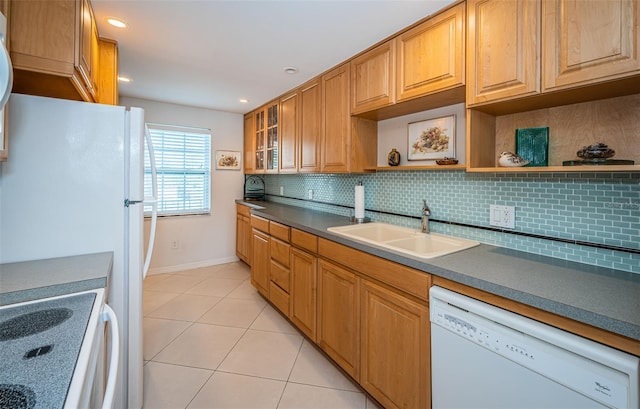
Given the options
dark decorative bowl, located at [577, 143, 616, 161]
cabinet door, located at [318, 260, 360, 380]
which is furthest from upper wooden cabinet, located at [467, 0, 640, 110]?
cabinet door, located at [318, 260, 360, 380]

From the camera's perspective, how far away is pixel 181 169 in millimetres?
4012

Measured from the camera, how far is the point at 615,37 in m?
1.06

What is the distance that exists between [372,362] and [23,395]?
58.8 inches

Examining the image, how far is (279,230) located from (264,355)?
100 cm

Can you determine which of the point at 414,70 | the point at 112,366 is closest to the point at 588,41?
the point at 414,70

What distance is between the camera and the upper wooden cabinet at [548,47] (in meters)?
1.05

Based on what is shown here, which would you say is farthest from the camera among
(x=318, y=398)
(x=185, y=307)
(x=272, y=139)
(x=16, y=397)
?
(x=272, y=139)

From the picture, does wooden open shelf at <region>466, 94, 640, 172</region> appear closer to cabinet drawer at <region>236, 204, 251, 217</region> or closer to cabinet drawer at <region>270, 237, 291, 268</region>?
cabinet drawer at <region>270, 237, 291, 268</region>

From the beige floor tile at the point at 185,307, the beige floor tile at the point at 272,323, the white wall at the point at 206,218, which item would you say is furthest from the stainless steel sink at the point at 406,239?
the white wall at the point at 206,218

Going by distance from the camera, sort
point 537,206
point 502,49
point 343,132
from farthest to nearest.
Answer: point 343,132 → point 537,206 → point 502,49

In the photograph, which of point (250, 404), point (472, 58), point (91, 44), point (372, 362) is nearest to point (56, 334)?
point (250, 404)

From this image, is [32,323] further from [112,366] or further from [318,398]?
[318,398]

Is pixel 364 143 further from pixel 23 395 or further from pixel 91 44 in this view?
pixel 23 395

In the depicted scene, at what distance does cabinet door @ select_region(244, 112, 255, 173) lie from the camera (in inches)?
165
